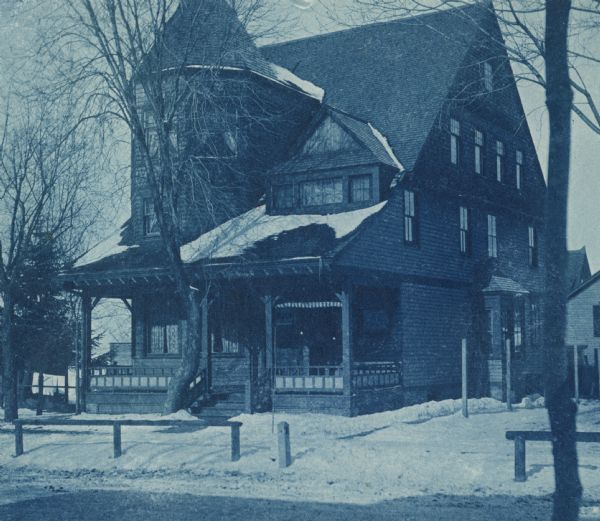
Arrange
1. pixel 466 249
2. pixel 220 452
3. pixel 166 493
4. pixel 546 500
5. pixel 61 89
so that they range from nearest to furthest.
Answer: pixel 546 500 < pixel 166 493 < pixel 220 452 < pixel 61 89 < pixel 466 249

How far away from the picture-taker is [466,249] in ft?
98.4

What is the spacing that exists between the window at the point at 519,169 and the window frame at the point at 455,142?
5.33 metres

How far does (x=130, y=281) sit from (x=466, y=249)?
1145cm

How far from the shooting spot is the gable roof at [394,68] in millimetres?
27391

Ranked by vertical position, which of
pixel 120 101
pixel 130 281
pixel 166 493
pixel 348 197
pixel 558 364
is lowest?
pixel 166 493

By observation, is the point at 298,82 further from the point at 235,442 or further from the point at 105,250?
the point at 235,442

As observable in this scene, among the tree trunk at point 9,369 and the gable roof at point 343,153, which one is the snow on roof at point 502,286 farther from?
the tree trunk at point 9,369

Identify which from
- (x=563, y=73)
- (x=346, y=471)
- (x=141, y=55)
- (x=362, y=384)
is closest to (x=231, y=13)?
(x=141, y=55)

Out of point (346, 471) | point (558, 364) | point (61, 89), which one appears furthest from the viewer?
point (61, 89)

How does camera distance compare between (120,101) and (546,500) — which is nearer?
(546,500)

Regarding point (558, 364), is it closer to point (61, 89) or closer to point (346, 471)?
point (346, 471)

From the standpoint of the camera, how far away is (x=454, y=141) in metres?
28.9

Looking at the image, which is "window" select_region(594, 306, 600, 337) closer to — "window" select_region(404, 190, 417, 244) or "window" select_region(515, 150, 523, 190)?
"window" select_region(515, 150, 523, 190)

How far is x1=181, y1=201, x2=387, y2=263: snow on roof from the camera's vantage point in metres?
24.2
